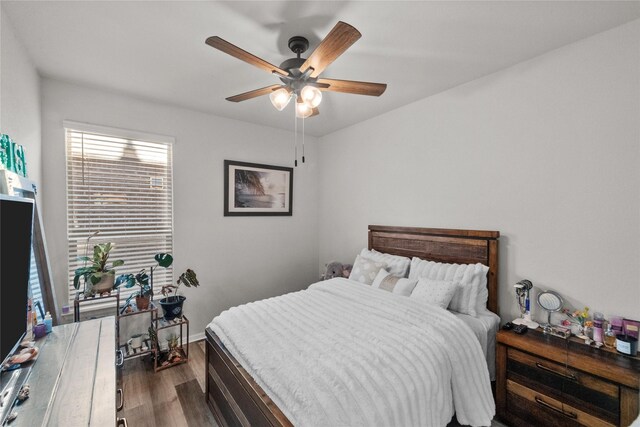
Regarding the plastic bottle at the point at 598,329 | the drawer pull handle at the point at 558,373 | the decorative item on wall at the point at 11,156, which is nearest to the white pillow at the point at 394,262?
the drawer pull handle at the point at 558,373

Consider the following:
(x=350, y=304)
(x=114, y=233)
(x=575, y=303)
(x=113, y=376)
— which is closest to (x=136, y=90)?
(x=114, y=233)

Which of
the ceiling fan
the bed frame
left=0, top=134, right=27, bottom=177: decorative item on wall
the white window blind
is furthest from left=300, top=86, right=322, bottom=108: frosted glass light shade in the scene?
the white window blind

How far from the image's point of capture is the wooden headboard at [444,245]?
7.71ft

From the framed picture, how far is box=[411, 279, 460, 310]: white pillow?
223 centimetres

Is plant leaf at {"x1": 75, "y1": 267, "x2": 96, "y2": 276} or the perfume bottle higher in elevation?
plant leaf at {"x1": 75, "y1": 267, "x2": 96, "y2": 276}

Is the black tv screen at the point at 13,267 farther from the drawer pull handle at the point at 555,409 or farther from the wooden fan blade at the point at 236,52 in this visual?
the drawer pull handle at the point at 555,409

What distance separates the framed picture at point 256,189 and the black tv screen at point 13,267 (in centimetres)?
223

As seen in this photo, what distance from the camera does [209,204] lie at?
336 cm

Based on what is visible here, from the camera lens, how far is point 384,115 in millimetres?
3359

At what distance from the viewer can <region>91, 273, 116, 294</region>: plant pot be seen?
7.65 ft

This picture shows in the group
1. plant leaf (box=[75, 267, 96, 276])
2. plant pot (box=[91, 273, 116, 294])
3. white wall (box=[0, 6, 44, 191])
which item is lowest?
plant pot (box=[91, 273, 116, 294])

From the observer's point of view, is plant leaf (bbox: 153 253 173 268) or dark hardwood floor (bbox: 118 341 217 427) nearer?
dark hardwood floor (bbox: 118 341 217 427)

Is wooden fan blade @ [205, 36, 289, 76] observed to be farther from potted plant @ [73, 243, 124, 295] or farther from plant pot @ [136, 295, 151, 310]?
plant pot @ [136, 295, 151, 310]

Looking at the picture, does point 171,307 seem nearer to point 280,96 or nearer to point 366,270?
point 366,270
